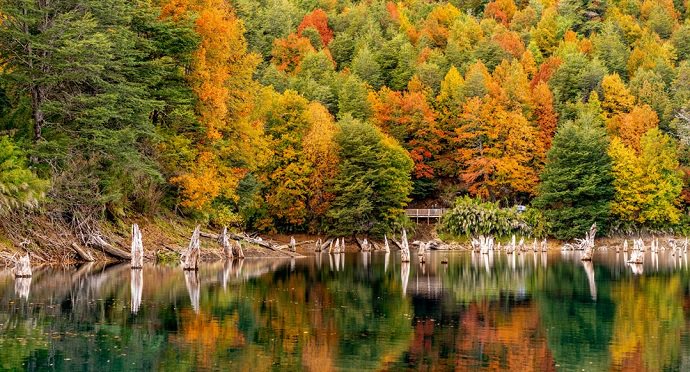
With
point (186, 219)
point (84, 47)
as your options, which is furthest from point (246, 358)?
point (186, 219)

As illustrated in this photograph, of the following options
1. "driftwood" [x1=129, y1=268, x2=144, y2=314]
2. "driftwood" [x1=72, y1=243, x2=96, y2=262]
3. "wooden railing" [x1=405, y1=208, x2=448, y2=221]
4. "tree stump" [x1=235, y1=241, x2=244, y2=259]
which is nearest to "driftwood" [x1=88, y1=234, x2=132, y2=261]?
"driftwood" [x1=72, y1=243, x2=96, y2=262]

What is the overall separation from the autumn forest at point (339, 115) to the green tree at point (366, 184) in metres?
0.18

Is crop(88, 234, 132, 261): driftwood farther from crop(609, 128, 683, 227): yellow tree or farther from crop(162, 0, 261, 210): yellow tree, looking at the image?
crop(609, 128, 683, 227): yellow tree

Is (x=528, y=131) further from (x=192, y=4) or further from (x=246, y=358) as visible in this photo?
(x=246, y=358)

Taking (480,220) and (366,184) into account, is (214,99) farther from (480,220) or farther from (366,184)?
(480,220)

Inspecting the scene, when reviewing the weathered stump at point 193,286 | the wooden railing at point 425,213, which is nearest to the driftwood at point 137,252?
the weathered stump at point 193,286

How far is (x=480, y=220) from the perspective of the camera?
90.1 metres

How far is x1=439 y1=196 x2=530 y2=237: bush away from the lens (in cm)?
9025

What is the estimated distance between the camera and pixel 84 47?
5284 cm

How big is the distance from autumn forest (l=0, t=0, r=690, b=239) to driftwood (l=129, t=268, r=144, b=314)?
6.91 meters

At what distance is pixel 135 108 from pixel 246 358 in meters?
34.9

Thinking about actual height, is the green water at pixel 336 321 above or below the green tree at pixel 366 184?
below

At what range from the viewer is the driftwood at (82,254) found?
179 feet

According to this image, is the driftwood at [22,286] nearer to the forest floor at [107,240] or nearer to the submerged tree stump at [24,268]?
the submerged tree stump at [24,268]
